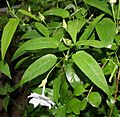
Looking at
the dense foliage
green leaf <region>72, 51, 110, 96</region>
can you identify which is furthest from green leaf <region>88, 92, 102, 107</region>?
green leaf <region>72, 51, 110, 96</region>

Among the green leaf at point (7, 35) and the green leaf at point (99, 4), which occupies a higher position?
the green leaf at point (7, 35)

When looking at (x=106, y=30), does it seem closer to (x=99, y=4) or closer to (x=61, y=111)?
(x=99, y=4)

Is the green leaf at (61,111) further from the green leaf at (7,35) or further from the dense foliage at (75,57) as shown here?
the green leaf at (7,35)

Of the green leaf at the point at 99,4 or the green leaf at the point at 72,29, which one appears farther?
the green leaf at the point at 99,4

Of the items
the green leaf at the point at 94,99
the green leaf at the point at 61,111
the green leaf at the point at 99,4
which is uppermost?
the green leaf at the point at 99,4

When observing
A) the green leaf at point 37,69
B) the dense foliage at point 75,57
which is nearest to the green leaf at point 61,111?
the dense foliage at point 75,57

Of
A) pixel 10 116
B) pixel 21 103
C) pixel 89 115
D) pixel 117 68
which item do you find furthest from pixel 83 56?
pixel 10 116

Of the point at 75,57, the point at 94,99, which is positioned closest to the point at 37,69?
the point at 75,57

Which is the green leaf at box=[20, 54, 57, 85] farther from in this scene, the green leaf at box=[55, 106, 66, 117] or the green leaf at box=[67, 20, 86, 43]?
the green leaf at box=[55, 106, 66, 117]
